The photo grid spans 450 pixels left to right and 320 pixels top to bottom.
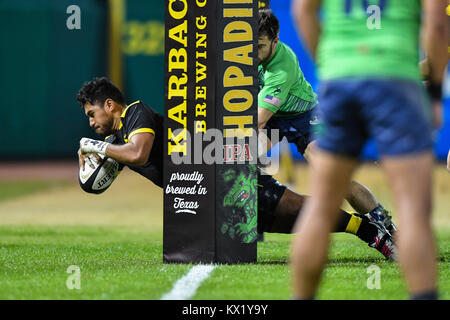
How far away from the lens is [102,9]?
20.1 m

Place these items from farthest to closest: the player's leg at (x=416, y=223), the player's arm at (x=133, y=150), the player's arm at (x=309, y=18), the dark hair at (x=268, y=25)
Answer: the dark hair at (x=268, y=25) < the player's arm at (x=133, y=150) < the player's arm at (x=309, y=18) < the player's leg at (x=416, y=223)

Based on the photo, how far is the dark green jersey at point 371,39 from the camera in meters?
3.85

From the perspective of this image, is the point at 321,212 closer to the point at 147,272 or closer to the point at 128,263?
the point at 147,272

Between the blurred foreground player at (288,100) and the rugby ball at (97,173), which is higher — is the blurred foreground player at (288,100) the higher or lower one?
the higher one

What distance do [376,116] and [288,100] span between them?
12.7 ft

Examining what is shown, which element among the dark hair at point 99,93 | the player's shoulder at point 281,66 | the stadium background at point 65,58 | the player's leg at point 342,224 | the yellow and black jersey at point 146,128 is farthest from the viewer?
the stadium background at point 65,58

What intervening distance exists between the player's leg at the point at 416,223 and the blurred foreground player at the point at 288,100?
3.41 metres

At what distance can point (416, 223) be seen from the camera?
375 cm

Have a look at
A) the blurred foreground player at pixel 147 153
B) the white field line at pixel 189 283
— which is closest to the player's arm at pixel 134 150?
the blurred foreground player at pixel 147 153

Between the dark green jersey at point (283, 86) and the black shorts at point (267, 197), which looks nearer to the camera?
the black shorts at point (267, 197)

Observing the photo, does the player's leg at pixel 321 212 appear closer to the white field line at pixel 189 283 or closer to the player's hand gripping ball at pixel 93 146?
the white field line at pixel 189 283

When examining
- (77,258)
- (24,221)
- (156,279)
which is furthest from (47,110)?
(156,279)
